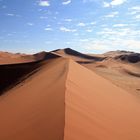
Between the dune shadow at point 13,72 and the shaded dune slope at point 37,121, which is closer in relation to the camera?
the shaded dune slope at point 37,121

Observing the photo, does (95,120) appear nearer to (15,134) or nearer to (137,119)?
(15,134)

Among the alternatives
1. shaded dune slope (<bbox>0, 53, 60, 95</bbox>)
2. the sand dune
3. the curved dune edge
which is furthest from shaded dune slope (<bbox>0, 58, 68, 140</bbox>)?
the sand dune

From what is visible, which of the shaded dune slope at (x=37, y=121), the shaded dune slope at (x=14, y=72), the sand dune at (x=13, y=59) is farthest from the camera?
the sand dune at (x=13, y=59)

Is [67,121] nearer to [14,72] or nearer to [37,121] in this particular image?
[37,121]

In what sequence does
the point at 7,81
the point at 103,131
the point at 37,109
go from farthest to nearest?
the point at 7,81
the point at 37,109
the point at 103,131

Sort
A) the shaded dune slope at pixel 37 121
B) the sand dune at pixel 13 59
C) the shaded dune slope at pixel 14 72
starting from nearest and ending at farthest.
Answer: the shaded dune slope at pixel 37 121 → the shaded dune slope at pixel 14 72 → the sand dune at pixel 13 59

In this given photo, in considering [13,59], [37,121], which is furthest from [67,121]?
[13,59]

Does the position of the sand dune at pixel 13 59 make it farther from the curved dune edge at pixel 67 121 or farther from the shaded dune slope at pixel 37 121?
the curved dune edge at pixel 67 121

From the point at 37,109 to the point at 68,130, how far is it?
6.27ft

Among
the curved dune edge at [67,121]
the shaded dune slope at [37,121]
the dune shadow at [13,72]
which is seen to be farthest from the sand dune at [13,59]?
the curved dune edge at [67,121]

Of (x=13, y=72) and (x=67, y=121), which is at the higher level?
(x=67, y=121)

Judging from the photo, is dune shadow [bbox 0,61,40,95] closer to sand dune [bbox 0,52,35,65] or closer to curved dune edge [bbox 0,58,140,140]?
sand dune [bbox 0,52,35,65]

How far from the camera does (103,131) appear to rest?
4922 millimetres

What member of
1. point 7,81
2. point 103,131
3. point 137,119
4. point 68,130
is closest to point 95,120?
point 103,131
